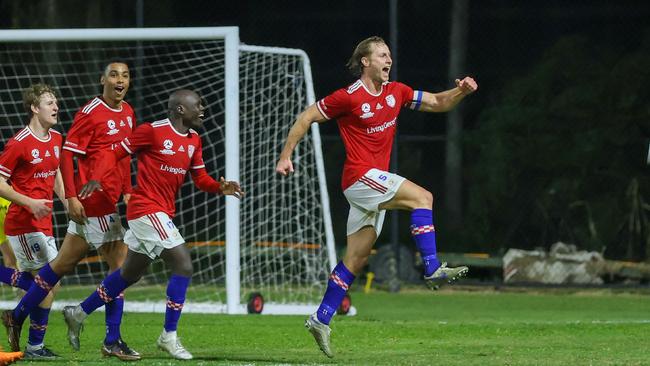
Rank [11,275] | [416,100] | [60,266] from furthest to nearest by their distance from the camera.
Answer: [11,275], [416,100], [60,266]

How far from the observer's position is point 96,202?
9.33m

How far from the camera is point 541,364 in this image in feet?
27.0

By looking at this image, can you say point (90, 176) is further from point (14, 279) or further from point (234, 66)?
point (234, 66)

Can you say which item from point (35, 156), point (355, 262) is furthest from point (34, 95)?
point (355, 262)

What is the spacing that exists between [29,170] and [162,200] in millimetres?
1191

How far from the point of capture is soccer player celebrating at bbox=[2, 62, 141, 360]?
918cm

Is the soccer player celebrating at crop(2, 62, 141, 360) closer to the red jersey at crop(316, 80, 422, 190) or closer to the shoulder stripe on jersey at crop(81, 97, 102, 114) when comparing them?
the shoulder stripe on jersey at crop(81, 97, 102, 114)

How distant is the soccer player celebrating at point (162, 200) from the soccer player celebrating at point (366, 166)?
0.69m

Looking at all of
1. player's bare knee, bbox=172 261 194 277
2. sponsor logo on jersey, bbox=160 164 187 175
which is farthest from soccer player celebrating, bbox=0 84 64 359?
player's bare knee, bbox=172 261 194 277

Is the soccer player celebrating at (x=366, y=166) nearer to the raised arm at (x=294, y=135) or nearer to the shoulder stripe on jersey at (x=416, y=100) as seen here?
the raised arm at (x=294, y=135)

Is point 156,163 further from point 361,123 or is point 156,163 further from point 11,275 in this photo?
point 11,275

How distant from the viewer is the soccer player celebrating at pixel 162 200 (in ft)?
28.7

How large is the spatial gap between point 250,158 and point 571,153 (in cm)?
418

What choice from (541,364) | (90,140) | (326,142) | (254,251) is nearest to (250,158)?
(254,251)
